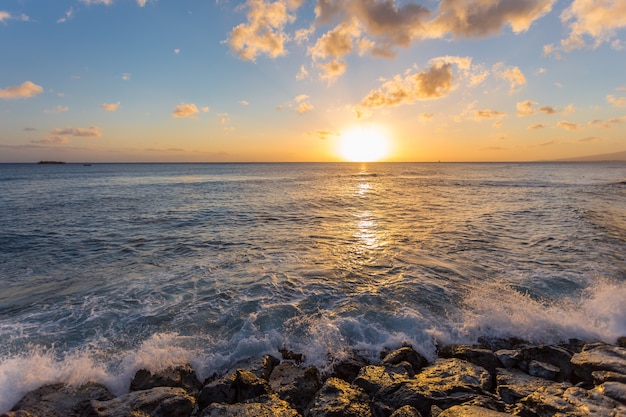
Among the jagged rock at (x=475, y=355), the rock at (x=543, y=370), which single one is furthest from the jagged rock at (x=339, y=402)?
the rock at (x=543, y=370)

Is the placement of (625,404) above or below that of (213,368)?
above

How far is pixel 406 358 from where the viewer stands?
719cm

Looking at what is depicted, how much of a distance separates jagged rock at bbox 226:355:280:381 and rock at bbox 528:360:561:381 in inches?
220

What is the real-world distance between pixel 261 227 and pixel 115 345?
14046mm

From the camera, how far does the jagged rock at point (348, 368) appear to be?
683cm

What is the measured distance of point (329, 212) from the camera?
2869cm

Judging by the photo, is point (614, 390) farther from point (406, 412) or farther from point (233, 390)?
point (233, 390)

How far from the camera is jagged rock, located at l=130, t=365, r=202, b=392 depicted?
646 centimetres

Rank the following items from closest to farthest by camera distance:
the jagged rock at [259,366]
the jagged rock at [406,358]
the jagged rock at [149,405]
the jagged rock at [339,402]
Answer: the jagged rock at [339,402], the jagged rock at [149,405], the jagged rock at [259,366], the jagged rock at [406,358]

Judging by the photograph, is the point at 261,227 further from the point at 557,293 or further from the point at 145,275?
the point at 557,293

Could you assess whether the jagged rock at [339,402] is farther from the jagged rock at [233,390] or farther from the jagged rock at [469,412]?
the jagged rock at [469,412]

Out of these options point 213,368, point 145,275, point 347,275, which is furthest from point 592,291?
point 145,275

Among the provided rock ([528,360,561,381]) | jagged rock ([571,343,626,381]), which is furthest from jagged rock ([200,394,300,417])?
jagged rock ([571,343,626,381])

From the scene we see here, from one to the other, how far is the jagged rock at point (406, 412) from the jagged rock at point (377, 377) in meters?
0.82
